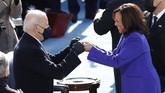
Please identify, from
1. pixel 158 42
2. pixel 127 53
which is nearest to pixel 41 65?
pixel 127 53

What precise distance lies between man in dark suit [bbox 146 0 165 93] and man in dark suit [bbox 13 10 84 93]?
40.0 inches

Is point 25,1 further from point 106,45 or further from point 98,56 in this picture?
point 98,56

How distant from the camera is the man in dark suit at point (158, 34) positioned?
6.05 m

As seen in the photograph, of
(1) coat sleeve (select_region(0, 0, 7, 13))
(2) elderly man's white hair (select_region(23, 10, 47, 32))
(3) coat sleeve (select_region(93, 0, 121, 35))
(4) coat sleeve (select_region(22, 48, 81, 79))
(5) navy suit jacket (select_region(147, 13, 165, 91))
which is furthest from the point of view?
(1) coat sleeve (select_region(0, 0, 7, 13))

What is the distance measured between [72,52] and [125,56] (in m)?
0.49

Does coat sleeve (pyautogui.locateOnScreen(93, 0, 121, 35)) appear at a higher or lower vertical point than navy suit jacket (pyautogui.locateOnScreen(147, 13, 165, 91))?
higher

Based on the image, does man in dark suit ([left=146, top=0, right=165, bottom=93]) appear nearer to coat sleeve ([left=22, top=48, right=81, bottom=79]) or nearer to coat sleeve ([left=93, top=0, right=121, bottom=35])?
coat sleeve ([left=93, top=0, right=121, bottom=35])

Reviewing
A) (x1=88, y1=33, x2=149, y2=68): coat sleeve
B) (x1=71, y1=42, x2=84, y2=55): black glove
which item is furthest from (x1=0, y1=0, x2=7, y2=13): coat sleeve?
(x1=88, y1=33, x2=149, y2=68): coat sleeve

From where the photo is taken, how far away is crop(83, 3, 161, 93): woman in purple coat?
5.27 metres

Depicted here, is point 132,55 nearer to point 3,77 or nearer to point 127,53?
point 127,53

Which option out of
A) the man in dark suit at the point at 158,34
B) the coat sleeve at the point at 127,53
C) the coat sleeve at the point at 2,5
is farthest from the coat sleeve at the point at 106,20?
the coat sleeve at the point at 2,5

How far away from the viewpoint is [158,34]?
6.05 m

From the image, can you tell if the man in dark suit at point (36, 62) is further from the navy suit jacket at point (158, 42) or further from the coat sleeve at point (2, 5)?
the coat sleeve at point (2, 5)

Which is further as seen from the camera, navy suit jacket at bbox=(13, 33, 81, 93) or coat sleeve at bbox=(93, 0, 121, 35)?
coat sleeve at bbox=(93, 0, 121, 35)
